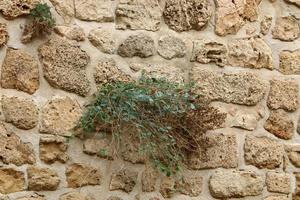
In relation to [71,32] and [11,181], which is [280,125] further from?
[11,181]

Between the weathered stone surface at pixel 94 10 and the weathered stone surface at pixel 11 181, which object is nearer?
the weathered stone surface at pixel 11 181

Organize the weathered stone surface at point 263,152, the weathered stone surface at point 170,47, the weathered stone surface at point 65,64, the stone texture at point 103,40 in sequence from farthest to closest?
1. the weathered stone surface at point 263,152
2. the weathered stone surface at point 170,47
3. the stone texture at point 103,40
4. the weathered stone surface at point 65,64

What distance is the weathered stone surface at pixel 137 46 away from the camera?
260 cm

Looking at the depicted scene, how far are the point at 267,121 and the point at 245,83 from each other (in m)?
0.25

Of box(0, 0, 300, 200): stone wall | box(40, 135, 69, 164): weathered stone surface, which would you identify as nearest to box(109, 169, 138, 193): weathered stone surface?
box(0, 0, 300, 200): stone wall

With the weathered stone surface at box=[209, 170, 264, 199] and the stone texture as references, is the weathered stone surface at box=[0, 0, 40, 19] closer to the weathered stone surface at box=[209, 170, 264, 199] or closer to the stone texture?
the stone texture

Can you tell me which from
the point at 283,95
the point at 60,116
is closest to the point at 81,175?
the point at 60,116

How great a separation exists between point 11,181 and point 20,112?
12.2 inches

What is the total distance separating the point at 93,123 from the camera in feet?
8.13

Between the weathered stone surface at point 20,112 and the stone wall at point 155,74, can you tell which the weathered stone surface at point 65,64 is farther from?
the weathered stone surface at point 20,112

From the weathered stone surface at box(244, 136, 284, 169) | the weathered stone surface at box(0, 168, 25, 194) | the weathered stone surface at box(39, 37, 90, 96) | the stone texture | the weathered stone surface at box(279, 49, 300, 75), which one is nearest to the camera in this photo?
the weathered stone surface at box(0, 168, 25, 194)

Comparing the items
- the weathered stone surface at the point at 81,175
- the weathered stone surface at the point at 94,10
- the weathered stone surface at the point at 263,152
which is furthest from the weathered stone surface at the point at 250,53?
the weathered stone surface at the point at 81,175

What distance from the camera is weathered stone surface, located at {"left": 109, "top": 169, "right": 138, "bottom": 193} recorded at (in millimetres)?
2537

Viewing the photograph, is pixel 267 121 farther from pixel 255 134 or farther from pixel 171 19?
pixel 171 19
